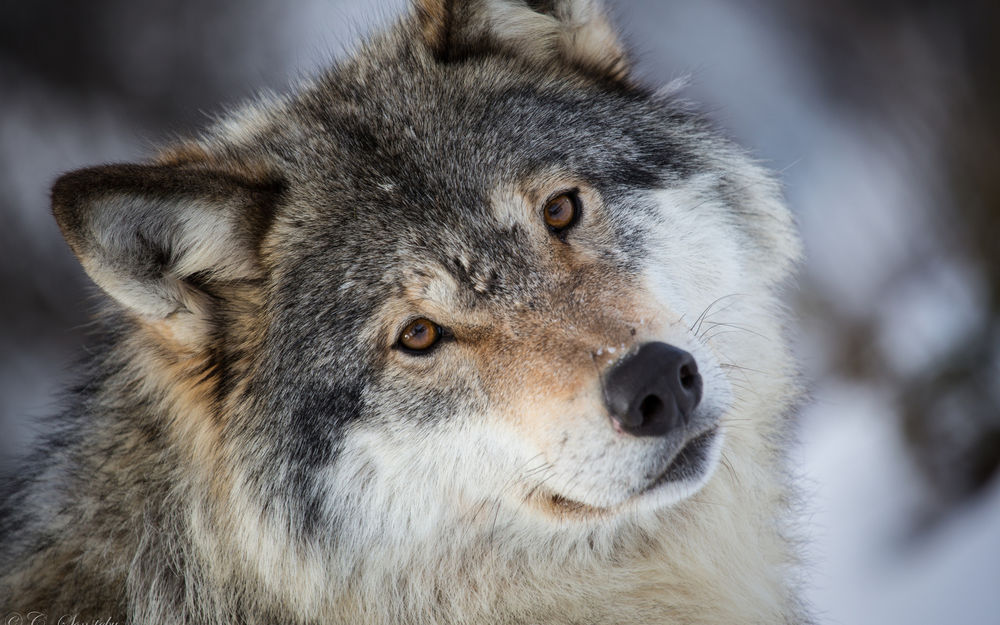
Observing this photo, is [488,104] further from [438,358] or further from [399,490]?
[399,490]

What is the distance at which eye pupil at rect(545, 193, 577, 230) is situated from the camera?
233 cm

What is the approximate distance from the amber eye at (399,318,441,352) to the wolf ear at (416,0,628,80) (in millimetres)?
1008

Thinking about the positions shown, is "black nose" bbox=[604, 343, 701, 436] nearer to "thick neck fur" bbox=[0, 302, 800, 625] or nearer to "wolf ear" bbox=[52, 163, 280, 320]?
"thick neck fur" bbox=[0, 302, 800, 625]

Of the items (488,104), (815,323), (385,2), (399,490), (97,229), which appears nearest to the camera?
(97,229)

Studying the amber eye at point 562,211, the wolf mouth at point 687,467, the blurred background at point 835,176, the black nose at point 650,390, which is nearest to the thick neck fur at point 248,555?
the wolf mouth at point 687,467

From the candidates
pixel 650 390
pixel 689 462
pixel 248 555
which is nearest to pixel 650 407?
pixel 650 390

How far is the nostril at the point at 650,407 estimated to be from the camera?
1.94 m

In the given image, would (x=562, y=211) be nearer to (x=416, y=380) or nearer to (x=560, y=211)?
(x=560, y=211)

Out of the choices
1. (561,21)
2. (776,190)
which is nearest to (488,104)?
(561,21)

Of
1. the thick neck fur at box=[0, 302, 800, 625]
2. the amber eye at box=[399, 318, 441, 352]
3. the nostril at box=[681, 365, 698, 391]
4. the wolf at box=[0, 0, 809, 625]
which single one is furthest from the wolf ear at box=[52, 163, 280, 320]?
the nostril at box=[681, 365, 698, 391]

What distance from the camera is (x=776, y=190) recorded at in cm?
282

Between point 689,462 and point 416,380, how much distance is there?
798mm

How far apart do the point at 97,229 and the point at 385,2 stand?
1881 millimetres

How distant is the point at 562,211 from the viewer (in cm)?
234
